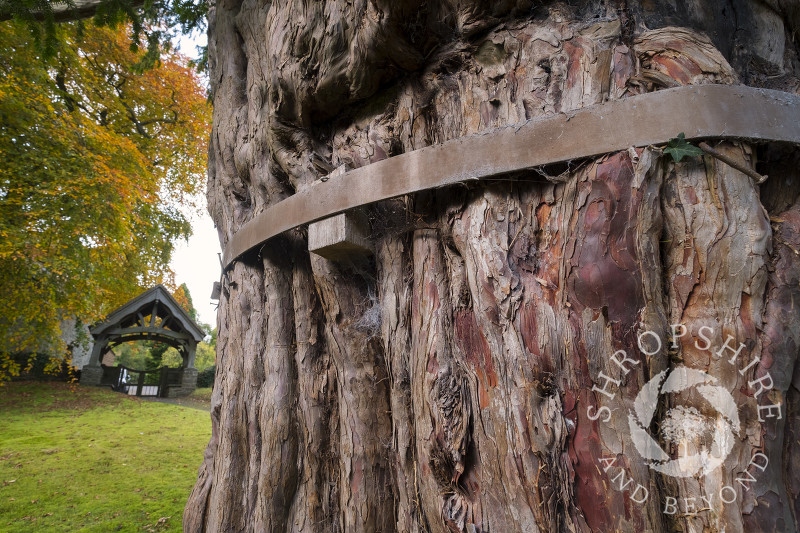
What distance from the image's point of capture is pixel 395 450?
1781mm

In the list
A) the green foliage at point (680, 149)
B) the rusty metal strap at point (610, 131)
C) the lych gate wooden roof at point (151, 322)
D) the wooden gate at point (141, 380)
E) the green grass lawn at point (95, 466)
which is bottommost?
the green grass lawn at point (95, 466)

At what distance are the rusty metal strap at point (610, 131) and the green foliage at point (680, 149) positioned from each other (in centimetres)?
2

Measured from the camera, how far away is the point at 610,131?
1.34 m

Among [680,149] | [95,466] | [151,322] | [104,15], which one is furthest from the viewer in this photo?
[151,322]

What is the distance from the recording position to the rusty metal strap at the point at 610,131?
1313mm

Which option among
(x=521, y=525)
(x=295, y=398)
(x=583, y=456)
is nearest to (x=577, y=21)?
(x=583, y=456)

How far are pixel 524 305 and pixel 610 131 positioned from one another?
579 millimetres

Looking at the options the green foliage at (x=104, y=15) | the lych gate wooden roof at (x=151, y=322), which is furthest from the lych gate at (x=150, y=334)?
the green foliage at (x=104, y=15)

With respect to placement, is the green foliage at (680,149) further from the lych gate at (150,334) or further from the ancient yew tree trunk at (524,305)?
the lych gate at (150,334)

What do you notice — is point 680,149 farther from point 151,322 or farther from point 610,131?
point 151,322

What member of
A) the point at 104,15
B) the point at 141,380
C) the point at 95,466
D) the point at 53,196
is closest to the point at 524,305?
the point at 104,15

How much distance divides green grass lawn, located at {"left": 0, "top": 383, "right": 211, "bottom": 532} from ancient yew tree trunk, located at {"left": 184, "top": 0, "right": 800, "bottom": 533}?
244cm

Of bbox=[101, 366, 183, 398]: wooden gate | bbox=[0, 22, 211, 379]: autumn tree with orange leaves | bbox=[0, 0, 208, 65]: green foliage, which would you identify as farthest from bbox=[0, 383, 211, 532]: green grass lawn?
bbox=[101, 366, 183, 398]: wooden gate

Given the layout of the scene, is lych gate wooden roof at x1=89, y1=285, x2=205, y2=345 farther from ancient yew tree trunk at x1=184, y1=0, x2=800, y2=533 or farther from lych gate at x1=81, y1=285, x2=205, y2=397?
ancient yew tree trunk at x1=184, y1=0, x2=800, y2=533
